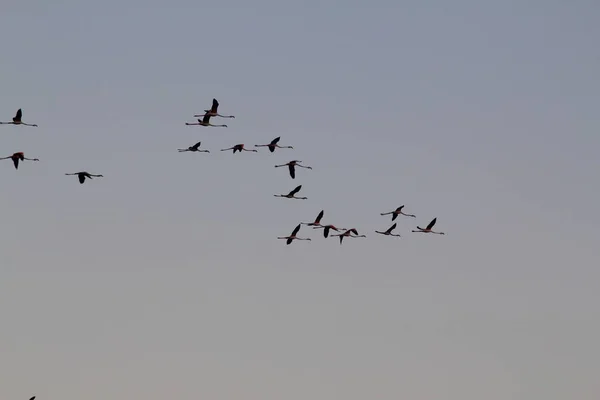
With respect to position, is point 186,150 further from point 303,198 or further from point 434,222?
point 434,222

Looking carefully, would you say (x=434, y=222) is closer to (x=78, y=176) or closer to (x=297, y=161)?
(x=297, y=161)

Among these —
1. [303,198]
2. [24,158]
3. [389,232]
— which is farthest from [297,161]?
[24,158]

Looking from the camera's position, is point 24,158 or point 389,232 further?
point 389,232

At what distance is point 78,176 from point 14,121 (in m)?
7.39

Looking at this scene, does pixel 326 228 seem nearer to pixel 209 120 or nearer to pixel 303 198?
pixel 303 198

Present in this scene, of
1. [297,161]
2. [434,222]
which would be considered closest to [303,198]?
[297,161]

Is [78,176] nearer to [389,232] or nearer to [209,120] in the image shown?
[209,120]

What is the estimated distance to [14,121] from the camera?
5108 inches

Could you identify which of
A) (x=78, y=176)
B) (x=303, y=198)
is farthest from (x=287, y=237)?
(x=78, y=176)

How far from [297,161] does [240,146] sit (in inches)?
209

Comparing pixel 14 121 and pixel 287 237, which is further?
pixel 287 237

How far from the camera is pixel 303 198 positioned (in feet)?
445

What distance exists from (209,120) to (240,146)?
12.2ft

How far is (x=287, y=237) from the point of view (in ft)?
461
